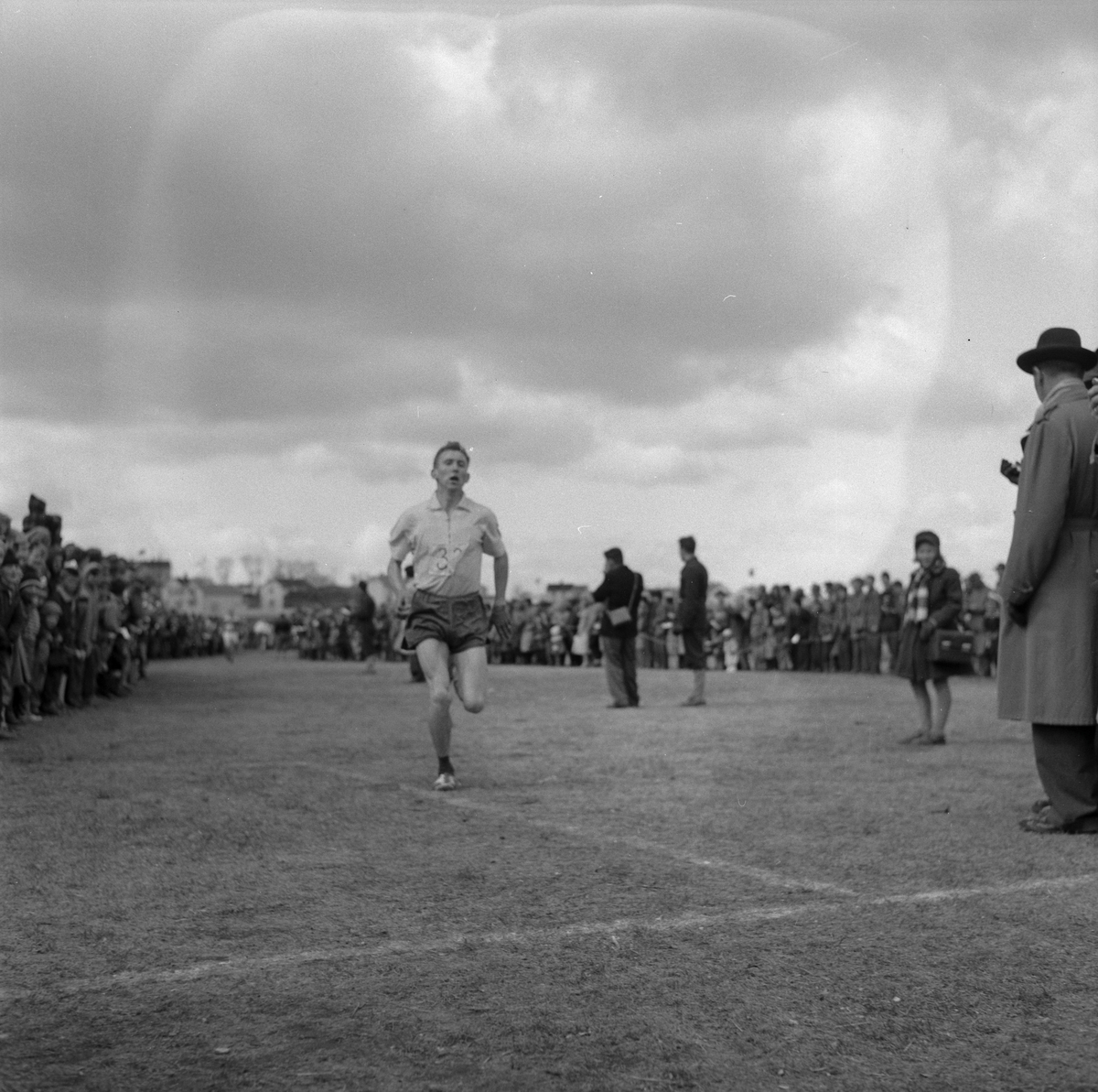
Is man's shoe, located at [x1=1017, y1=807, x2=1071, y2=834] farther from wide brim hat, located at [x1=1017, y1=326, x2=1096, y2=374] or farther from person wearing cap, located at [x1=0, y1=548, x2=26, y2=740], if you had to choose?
person wearing cap, located at [x1=0, y1=548, x2=26, y2=740]

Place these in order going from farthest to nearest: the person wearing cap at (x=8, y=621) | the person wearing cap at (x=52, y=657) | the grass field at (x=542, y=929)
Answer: the person wearing cap at (x=52, y=657)
the person wearing cap at (x=8, y=621)
the grass field at (x=542, y=929)

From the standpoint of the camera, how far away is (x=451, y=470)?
9.19 metres

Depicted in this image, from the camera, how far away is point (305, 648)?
5481 cm

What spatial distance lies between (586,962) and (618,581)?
1401 centimetres

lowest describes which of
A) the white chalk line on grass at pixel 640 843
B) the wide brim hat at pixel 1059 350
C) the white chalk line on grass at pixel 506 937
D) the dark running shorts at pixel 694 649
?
the white chalk line on grass at pixel 506 937

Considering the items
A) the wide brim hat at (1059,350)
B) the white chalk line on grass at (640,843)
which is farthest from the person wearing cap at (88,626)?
the wide brim hat at (1059,350)

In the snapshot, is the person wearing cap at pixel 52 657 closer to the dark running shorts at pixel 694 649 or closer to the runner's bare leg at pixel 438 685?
the dark running shorts at pixel 694 649

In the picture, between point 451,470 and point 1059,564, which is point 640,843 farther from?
point 451,470

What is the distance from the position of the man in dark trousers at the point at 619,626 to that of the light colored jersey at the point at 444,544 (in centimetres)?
842

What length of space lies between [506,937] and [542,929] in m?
0.17

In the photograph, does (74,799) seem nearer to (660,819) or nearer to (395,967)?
(660,819)

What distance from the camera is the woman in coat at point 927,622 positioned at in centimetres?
1201

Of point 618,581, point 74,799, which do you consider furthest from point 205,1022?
point 618,581

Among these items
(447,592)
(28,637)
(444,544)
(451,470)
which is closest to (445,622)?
(447,592)
